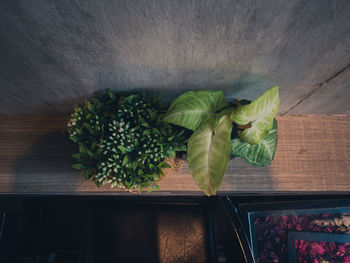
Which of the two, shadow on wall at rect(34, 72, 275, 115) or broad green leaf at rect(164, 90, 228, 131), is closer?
broad green leaf at rect(164, 90, 228, 131)

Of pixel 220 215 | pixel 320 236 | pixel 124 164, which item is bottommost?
pixel 320 236

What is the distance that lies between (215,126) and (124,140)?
1.11 ft

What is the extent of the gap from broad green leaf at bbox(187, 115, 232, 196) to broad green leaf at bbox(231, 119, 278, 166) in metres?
0.18

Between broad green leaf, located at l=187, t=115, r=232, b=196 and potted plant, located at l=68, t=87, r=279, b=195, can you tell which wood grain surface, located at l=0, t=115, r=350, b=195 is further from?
broad green leaf, located at l=187, t=115, r=232, b=196

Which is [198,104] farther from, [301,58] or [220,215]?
[220,215]

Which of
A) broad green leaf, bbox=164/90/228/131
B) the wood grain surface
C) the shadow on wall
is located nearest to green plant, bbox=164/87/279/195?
broad green leaf, bbox=164/90/228/131

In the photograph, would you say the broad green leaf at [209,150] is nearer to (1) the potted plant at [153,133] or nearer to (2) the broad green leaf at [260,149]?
(1) the potted plant at [153,133]

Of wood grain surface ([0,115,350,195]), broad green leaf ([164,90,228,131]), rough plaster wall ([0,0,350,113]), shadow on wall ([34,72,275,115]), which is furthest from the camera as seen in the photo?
wood grain surface ([0,115,350,195])

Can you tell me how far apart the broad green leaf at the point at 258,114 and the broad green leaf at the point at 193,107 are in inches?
4.4

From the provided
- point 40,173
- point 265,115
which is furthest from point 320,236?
point 40,173

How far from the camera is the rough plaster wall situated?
56cm

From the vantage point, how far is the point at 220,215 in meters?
0.93

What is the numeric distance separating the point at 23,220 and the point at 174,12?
1.94 m

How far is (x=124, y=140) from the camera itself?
76cm
